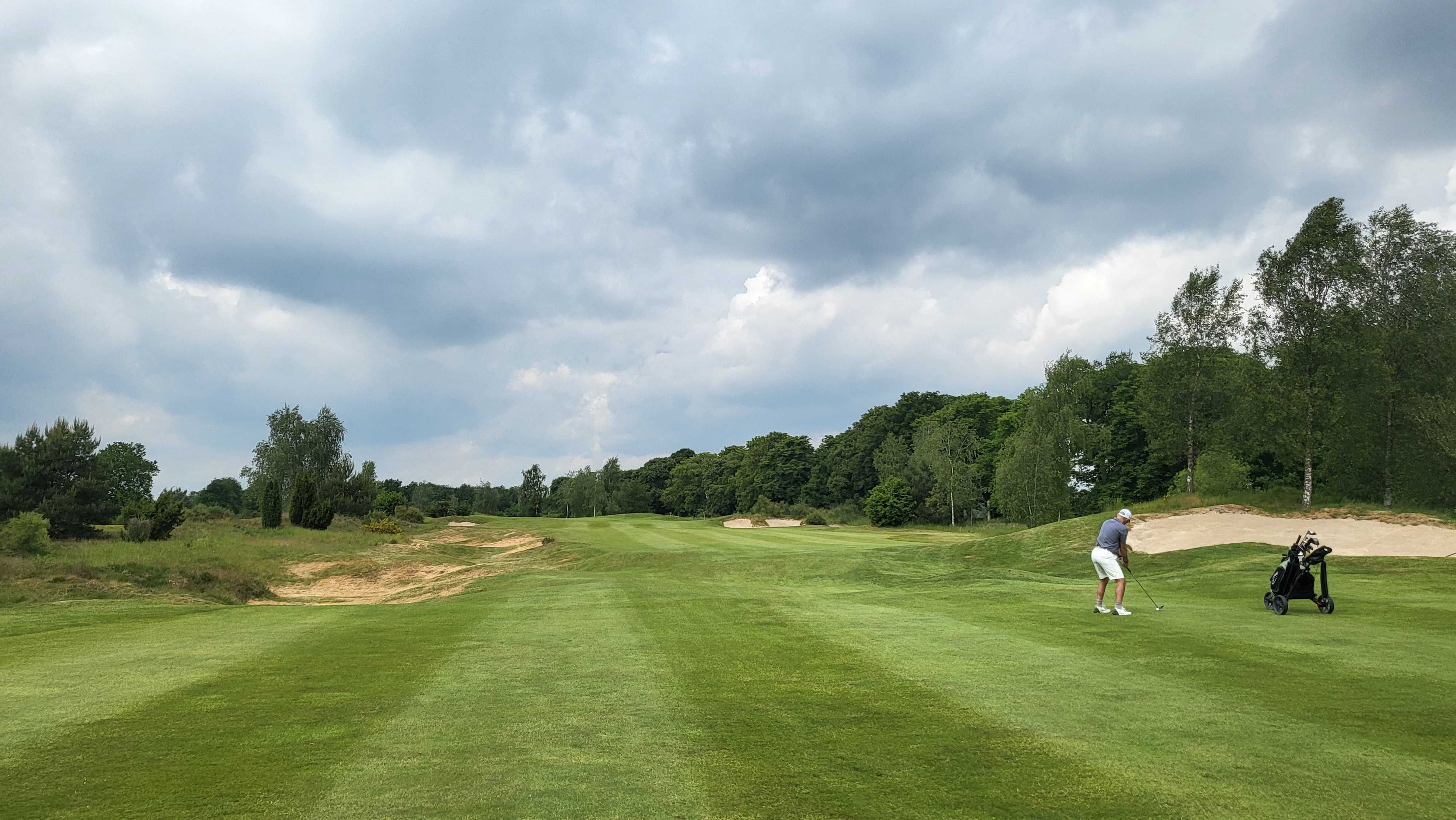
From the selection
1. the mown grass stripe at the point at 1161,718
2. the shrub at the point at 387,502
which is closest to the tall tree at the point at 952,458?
the shrub at the point at 387,502

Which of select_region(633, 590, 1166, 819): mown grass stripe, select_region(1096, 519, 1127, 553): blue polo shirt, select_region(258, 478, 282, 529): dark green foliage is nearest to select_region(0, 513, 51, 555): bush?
select_region(258, 478, 282, 529): dark green foliage

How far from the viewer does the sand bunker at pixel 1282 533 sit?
864 inches

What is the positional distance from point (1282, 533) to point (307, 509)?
5360 cm

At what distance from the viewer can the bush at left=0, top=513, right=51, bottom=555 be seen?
79.4 ft

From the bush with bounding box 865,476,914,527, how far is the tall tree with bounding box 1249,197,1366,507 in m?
38.2

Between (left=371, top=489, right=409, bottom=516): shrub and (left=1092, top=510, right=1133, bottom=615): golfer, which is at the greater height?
(left=1092, top=510, right=1133, bottom=615): golfer

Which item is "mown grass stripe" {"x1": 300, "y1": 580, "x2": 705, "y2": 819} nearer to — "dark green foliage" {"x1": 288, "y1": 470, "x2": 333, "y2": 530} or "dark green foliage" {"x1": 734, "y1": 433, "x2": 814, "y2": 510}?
"dark green foliage" {"x1": 288, "y1": 470, "x2": 333, "y2": 530}

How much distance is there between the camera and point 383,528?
2058 inches

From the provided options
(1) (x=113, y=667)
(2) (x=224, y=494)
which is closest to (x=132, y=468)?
(2) (x=224, y=494)

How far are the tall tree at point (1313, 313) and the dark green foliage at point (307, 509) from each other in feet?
179

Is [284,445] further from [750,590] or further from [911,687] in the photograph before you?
[911,687]

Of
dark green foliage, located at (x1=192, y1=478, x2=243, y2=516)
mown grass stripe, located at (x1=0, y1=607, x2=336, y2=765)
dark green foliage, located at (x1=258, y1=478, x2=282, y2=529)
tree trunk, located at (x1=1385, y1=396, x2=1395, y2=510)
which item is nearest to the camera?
mown grass stripe, located at (x1=0, y1=607, x2=336, y2=765)

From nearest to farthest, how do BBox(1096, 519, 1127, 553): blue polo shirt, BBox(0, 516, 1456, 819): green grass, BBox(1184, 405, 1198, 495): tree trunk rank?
BBox(0, 516, 1456, 819): green grass, BBox(1096, 519, 1127, 553): blue polo shirt, BBox(1184, 405, 1198, 495): tree trunk

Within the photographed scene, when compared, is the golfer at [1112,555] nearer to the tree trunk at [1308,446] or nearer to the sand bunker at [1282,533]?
the sand bunker at [1282,533]
